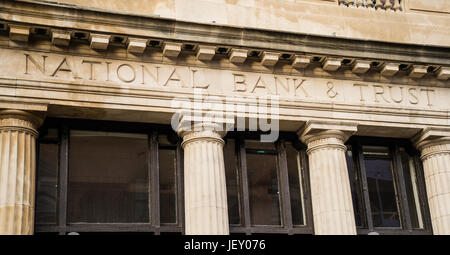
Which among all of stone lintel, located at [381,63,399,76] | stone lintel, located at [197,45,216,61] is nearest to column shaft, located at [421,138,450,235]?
stone lintel, located at [381,63,399,76]

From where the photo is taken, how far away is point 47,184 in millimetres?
17078

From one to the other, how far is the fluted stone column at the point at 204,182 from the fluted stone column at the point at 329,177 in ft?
8.12

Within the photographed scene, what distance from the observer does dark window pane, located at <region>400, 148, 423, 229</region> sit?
19844 mm

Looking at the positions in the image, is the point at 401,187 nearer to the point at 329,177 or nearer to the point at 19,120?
the point at 329,177

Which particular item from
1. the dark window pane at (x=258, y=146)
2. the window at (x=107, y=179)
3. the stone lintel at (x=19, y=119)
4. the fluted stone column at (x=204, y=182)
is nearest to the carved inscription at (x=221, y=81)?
the stone lintel at (x=19, y=119)

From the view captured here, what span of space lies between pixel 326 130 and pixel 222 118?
2759 mm

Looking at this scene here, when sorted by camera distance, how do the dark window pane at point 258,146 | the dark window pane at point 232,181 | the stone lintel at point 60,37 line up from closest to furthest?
1. the stone lintel at point 60,37
2. the dark window pane at point 232,181
3. the dark window pane at point 258,146

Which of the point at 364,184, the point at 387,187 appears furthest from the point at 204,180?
the point at 387,187

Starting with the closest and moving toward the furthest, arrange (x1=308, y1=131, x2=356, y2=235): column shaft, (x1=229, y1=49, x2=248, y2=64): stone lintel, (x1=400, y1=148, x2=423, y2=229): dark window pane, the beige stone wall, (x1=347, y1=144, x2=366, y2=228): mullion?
1. (x1=308, y1=131, x2=356, y2=235): column shaft
2. (x1=229, y1=49, x2=248, y2=64): stone lintel
3. the beige stone wall
4. (x1=347, y1=144, x2=366, y2=228): mullion
5. (x1=400, y1=148, x2=423, y2=229): dark window pane

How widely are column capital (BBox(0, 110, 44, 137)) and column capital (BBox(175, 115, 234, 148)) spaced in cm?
335

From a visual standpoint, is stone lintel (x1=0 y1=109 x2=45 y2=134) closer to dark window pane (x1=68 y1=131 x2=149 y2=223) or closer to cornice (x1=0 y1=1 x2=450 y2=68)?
dark window pane (x1=68 y1=131 x2=149 y2=223)

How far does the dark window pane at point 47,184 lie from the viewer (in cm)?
A: 1683

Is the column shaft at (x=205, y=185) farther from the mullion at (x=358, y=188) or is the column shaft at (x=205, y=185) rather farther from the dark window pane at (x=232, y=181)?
the mullion at (x=358, y=188)
